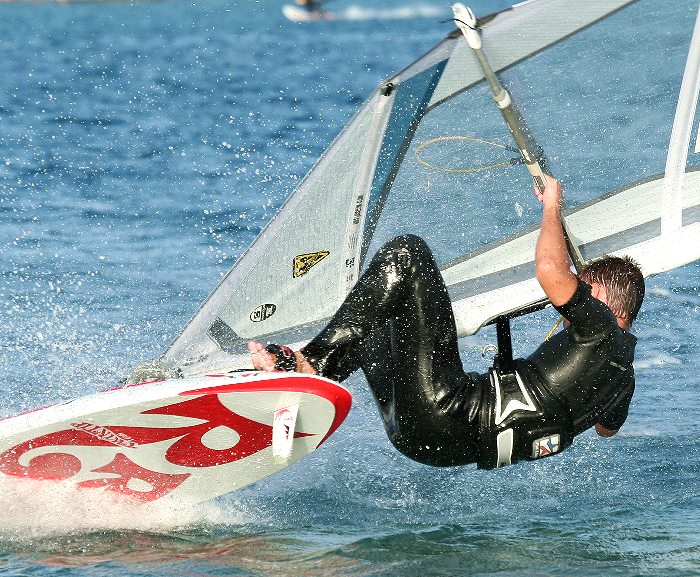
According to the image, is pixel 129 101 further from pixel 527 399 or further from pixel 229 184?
pixel 527 399

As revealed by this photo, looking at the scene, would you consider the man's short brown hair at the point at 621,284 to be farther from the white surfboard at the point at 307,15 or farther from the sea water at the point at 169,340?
the white surfboard at the point at 307,15

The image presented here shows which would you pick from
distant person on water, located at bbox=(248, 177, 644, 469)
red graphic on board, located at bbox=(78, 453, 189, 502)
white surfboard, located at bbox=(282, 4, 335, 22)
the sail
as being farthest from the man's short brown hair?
white surfboard, located at bbox=(282, 4, 335, 22)

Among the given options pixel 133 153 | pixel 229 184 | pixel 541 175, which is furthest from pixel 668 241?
pixel 133 153

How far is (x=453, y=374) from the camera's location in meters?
4.75

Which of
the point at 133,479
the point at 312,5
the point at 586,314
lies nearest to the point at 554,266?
the point at 586,314

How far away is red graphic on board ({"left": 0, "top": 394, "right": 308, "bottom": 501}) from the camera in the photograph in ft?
15.8

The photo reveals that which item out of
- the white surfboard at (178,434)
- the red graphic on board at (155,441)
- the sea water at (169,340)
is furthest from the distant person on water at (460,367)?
the sea water at (169,340)

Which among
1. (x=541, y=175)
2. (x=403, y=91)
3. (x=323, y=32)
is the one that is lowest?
(x=323, y=32)

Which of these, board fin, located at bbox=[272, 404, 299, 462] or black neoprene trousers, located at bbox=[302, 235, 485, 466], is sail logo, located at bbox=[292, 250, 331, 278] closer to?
black neoprene trousers, located at bbox=[302, 235, 485, 466]

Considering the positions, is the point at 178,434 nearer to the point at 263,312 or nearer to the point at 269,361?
the point at 269,361

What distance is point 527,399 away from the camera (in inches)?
184

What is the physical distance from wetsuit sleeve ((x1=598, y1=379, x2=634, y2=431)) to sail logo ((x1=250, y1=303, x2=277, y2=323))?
171cm

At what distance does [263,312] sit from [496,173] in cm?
133

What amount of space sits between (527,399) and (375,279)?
2.60 feet
